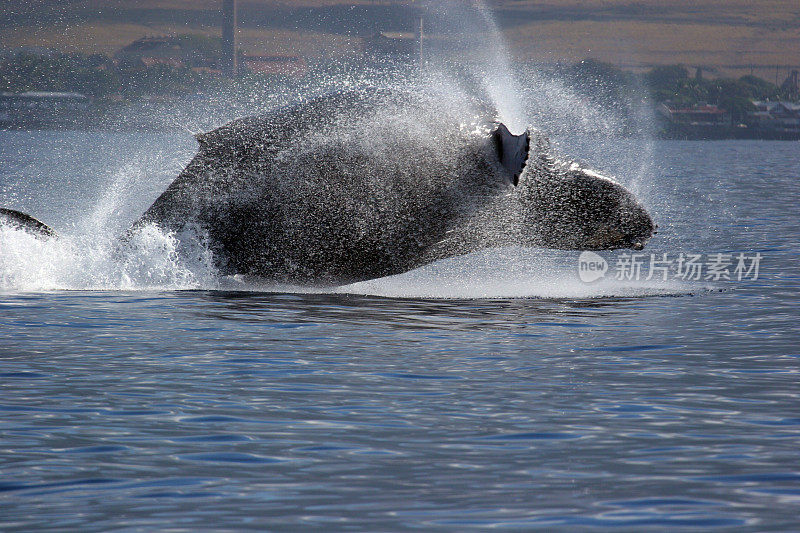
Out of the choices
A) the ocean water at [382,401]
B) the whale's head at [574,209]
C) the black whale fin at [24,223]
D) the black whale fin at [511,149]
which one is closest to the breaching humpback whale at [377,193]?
the whale's head at [574,209]

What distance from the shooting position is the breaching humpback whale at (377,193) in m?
13.5

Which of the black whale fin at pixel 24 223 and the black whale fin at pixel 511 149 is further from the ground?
the black whale fin at pixel 511 149

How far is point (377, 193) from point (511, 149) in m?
2.27

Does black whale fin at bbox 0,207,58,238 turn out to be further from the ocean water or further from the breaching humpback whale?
the breaching humpback whale

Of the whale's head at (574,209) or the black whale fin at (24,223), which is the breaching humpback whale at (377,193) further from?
the black whale fin at (24,223)

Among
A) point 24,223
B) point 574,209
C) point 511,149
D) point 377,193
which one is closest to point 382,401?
point 511,149

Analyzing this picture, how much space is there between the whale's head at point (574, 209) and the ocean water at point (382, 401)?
3.27ft

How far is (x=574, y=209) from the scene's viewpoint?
14086 mm

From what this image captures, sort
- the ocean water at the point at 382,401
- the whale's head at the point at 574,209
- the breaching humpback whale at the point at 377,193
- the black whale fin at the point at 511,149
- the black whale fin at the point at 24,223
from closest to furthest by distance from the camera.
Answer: the ocean water at the point at 382,401 → the black whale fin at the point at 511,149 → the breaching humpback whale at the point at 377,193 → the whale's head at the point at 574,209 → the black whale fin at the point at 24,223

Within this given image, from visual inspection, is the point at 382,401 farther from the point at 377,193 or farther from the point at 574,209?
the point at 574,209

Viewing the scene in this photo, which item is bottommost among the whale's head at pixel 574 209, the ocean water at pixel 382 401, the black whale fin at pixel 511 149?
the ocean water at pixel 382 401

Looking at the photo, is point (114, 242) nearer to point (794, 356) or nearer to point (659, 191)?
point (794, 356)

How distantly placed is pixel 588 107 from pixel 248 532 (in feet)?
32.4

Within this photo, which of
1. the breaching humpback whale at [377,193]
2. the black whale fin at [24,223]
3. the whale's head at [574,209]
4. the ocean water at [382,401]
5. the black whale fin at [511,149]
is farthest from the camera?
the black whale fin at [24,223]
